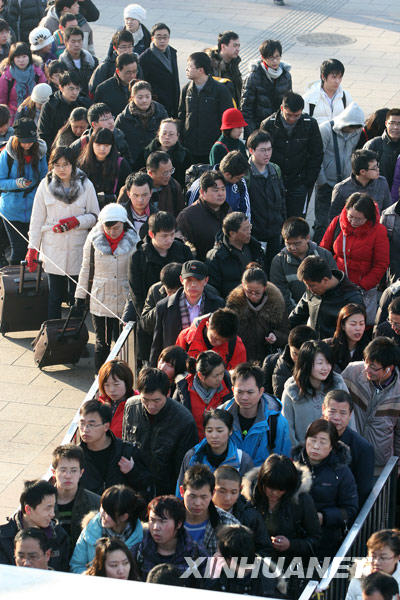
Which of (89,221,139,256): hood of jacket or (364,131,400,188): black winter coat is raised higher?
(364,131,400,188): black winter coat

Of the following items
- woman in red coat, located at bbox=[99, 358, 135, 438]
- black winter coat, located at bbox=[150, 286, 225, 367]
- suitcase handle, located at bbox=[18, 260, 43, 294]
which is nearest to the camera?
woman in red coat, located at bbox=[99, 358, 135, 438]

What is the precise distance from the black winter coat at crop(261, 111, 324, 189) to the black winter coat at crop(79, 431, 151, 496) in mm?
5271

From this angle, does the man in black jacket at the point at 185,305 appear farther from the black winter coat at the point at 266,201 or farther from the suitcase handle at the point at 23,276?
the suitcase handle at the point at 23,276

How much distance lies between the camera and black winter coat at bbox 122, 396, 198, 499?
23.7 feet

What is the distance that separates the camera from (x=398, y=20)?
21.7 metres

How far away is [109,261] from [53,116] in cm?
369

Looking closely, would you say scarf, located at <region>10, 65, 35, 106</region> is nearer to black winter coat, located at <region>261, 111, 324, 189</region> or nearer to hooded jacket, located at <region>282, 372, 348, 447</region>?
black winter coat, located at <region>261, 111, 324, 189</region>

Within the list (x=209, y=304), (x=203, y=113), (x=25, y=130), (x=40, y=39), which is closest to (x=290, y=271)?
(x=209, y=304)

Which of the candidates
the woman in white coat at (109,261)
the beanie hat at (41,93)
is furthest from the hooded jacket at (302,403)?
the beanie hat at (41,93)

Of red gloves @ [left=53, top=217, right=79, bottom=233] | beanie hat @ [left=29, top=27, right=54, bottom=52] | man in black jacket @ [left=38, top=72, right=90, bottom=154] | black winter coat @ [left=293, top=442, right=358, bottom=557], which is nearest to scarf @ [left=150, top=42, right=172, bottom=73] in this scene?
A: man in black jacket @ [left=38, top=72, right=90, bottom=154]

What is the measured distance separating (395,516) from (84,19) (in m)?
10.3

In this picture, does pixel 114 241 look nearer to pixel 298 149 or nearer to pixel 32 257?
pixel 32 257

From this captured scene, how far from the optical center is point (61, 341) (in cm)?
1034

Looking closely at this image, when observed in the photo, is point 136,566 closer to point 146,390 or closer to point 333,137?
point 146,390
